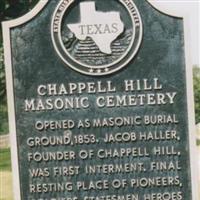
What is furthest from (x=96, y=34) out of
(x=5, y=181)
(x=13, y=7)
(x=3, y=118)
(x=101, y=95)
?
(x=3, y=118)

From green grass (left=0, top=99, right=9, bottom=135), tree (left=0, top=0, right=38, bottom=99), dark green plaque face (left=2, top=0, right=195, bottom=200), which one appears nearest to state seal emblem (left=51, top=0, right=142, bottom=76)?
dark green plaque face (left=2, top=0, right=195, bottom=200)

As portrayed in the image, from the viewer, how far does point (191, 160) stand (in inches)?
241

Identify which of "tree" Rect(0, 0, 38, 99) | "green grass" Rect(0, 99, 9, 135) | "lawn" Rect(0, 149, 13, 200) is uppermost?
"tree" Rect(0, 0, 38, 99)

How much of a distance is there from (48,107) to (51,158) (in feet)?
1.53

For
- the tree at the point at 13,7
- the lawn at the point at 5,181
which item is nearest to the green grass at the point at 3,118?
the tree at the point at 13,7

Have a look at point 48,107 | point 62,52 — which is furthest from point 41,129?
point 62,52

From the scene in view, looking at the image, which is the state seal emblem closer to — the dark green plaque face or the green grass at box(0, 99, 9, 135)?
the dark green plaque face

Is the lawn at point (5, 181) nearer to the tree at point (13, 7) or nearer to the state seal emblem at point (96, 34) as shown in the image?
the tree at point (13, 7)

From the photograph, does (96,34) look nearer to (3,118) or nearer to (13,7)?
(13,7)

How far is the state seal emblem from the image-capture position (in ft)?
19.6

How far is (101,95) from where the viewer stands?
6.05 m

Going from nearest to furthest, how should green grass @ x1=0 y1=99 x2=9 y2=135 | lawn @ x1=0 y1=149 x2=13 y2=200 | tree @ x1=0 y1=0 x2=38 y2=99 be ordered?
lawn @ x1=0 y1=149 x2=13 y2=200, tree @ x1=0 y1=0 x2=38 y2=99, green grass @ x1=0 y1=99 x2=9 y2=135

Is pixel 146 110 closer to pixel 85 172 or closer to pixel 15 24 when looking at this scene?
pixel 85 172

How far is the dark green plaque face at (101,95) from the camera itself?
6000mm
